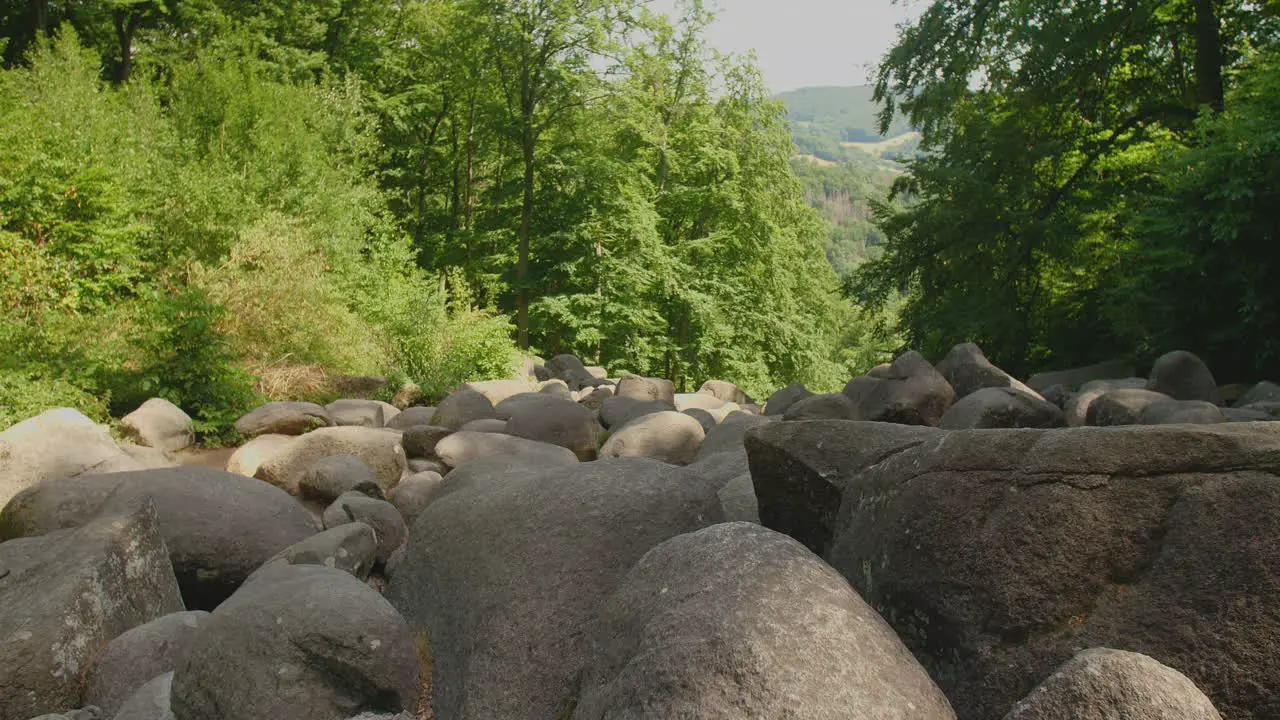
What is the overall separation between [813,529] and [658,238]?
23.5m

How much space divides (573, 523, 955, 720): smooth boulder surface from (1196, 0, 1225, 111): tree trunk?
16.3m

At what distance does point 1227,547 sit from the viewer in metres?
2.64

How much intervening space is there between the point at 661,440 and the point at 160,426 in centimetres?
589

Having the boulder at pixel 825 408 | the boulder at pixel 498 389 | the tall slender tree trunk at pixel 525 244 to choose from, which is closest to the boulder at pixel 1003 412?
the boulder at pixel 825 408

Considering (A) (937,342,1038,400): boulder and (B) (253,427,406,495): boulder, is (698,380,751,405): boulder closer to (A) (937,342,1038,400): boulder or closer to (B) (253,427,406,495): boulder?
(A) (937,342,1038,400): boulder

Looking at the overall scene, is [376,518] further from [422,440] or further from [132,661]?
[422,440]

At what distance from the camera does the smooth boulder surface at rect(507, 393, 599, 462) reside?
10.1m

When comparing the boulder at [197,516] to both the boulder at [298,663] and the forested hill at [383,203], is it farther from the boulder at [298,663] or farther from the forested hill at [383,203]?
the forested hill at [383,203]

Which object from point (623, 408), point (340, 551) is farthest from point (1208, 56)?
point (340, 551)

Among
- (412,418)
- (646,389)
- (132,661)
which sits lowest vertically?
(646,389)

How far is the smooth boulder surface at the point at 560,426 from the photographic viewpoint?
10117 millimetres

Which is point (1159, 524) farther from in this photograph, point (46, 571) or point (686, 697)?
point (46, 571)

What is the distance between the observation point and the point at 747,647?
98.7 inches

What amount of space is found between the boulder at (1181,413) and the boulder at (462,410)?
7.16m
